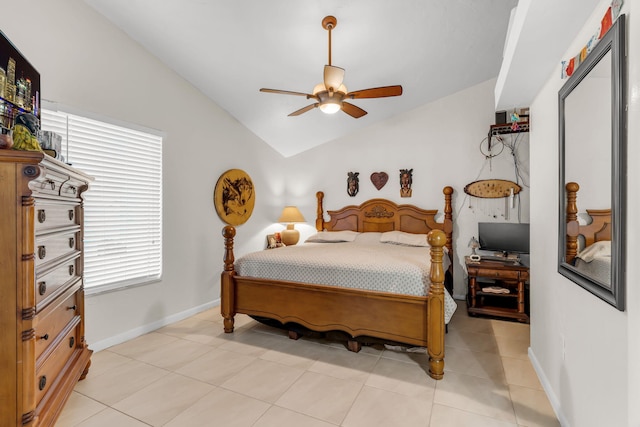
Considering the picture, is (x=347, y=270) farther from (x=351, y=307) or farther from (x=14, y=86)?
(x=14, y=86)

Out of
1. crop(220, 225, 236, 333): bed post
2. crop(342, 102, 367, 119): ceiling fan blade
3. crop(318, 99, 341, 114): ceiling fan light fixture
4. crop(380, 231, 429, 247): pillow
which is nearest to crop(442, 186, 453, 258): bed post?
crop(380, 231, 429, 247): pillow

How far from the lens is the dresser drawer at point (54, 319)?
1.43 metres

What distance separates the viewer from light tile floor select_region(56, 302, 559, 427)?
1804mm

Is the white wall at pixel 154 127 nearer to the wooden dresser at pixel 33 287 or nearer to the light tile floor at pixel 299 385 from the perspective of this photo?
the light tile floor at pixel 299 385

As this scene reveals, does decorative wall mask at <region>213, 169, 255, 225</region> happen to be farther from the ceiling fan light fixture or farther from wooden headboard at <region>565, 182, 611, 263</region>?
wooden headboard at <region>565, 182, 611, 263</region>

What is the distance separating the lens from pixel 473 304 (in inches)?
141

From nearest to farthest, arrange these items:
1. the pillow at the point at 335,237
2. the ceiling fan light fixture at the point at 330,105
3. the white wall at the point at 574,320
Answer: the white wall at the point at 574,320 < the ceiling fan light fixture at the point at 330,105 < the pillow at the point at 335,237

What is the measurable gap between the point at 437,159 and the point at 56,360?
443 cm

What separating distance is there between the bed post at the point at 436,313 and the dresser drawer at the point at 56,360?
88.0 inches

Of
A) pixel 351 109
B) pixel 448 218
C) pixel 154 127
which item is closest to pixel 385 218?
pixel 448 218

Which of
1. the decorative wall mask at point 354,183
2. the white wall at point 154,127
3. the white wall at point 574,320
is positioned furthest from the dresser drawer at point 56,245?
the decorative wall mask at point 354,183

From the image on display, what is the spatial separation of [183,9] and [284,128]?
6.98 feet

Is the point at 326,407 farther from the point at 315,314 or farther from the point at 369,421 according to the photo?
the point at 315,314

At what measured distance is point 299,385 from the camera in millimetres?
2148
